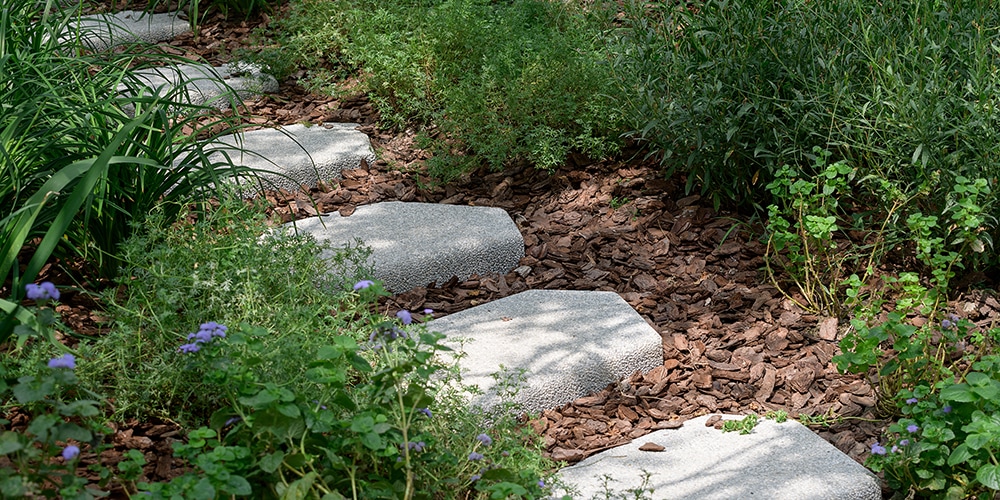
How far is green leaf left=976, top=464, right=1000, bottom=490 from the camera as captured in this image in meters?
2.30

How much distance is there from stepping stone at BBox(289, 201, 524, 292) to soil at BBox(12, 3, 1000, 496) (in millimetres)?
58

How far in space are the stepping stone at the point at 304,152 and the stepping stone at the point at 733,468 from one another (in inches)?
80.4

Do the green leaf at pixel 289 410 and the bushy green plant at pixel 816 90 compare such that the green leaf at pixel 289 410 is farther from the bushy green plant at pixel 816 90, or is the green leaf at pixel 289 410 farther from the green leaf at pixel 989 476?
the bushy green plant at pixel 816 90

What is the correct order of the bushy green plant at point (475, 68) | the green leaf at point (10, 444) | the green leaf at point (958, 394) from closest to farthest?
the green leaf at point (10, 444)
the green leaf at point (958, 394)
the bushy green plant at point (475, 68)

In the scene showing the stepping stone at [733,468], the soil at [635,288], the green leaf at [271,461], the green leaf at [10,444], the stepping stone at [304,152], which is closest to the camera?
the green leaf at [10,444]

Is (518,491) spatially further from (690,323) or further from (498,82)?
(498,82)

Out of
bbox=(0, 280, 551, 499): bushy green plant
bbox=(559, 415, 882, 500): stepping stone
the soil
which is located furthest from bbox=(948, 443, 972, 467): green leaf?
bbox=(0, 280, 551, 499): bushy green plant

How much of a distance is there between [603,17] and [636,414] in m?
2.34

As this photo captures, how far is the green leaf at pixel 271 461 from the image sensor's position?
1.96 meters

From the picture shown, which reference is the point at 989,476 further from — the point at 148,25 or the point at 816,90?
the point at 148,25

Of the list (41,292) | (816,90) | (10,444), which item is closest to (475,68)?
(816,90)

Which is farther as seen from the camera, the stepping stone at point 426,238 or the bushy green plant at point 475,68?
the bushy green plant at point 475,68

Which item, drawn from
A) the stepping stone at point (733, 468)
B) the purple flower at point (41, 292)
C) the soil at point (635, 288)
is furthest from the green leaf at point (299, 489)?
the stepping stone at point (733, 468)

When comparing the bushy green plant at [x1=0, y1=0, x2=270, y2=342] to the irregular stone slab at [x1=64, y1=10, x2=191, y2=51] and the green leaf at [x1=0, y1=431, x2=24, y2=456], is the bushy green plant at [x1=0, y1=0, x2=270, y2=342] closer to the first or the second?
the green leaf at [x1=0, y1=431, x2=24, y2=456]
